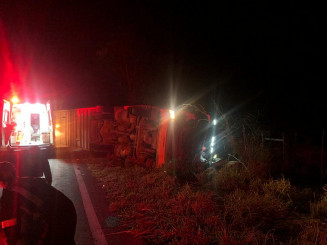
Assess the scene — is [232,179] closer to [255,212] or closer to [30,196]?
[255,212]

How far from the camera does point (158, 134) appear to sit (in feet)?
33.9

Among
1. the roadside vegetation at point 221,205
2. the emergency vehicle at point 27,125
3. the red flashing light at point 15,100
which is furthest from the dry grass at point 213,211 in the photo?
the red flashing light at point 15,100

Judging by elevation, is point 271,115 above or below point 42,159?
above

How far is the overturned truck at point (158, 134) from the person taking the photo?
32.4 ft

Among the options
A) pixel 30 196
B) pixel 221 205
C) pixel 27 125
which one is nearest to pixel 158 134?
pixel 221 205

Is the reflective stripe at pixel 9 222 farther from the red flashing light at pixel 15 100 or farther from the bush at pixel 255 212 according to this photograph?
the red flashing light at pixel 15 100

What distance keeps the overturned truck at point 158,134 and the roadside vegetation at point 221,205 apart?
677mm

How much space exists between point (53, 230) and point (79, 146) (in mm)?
16412

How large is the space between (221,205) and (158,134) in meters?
4.43

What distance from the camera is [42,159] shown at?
5.45 metres

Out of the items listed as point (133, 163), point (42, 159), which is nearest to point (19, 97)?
point (133, 163)

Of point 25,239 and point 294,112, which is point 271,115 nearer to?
point 294,112

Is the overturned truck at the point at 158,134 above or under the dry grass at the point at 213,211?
above

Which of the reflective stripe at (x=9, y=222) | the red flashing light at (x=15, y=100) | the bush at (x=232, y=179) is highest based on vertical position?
the red flashing light at (x=15, y=100)
